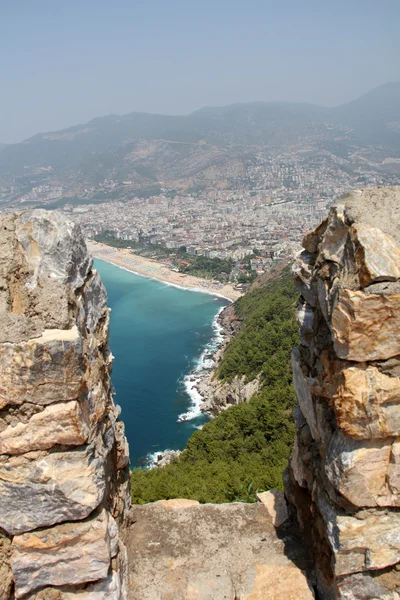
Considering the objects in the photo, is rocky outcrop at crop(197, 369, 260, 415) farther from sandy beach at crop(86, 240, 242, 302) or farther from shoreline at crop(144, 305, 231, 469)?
sandy beach at crop(86, 240, 242, 302)

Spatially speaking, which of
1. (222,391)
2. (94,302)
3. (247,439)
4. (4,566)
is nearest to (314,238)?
(94,302)

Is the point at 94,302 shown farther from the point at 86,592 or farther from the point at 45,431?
the point at 86,592

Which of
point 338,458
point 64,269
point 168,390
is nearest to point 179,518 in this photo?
point 338,458

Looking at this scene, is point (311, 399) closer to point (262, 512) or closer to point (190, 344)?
point (262, 512)

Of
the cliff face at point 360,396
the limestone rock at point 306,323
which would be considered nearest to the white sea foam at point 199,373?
the limestone rock at point 306,323

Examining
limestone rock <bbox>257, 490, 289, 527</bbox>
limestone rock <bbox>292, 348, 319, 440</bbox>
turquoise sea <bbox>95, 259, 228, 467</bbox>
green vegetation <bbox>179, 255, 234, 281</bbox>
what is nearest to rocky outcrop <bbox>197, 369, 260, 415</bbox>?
turquoise sea <bbox>95, 259, 228, 467</bbox>

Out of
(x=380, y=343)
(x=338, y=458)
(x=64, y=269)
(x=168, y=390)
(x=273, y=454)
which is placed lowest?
(x=168, y=390)

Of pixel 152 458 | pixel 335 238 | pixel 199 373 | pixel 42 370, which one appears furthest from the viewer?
pixel 199 373
